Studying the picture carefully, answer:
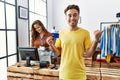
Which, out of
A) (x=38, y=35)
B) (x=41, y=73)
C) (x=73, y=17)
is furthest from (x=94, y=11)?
(x=73, y=17)

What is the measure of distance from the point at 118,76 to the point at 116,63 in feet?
3.47

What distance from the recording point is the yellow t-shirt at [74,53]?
1.38 m

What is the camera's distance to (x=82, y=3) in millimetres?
4949

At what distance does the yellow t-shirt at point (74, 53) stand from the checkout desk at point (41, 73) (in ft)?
2.56

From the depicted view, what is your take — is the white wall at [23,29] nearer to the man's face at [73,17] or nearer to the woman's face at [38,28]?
the woman's face at [38,28]

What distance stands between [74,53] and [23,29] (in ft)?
7.33

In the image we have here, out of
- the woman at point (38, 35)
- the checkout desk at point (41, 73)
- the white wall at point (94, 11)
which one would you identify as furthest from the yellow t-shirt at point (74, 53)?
the white wall at point (94, 11)

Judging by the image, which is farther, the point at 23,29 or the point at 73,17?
the point at 23,29

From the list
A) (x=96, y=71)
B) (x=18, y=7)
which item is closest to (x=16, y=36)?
(x=18, y=7)

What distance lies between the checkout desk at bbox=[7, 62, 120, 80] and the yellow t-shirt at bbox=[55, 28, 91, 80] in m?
0.78

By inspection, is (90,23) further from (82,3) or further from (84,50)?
(84,50)

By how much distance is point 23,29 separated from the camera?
3.38m

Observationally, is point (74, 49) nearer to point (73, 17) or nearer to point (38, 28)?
point (73, 17)

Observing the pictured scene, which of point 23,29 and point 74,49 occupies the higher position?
point 23,29
